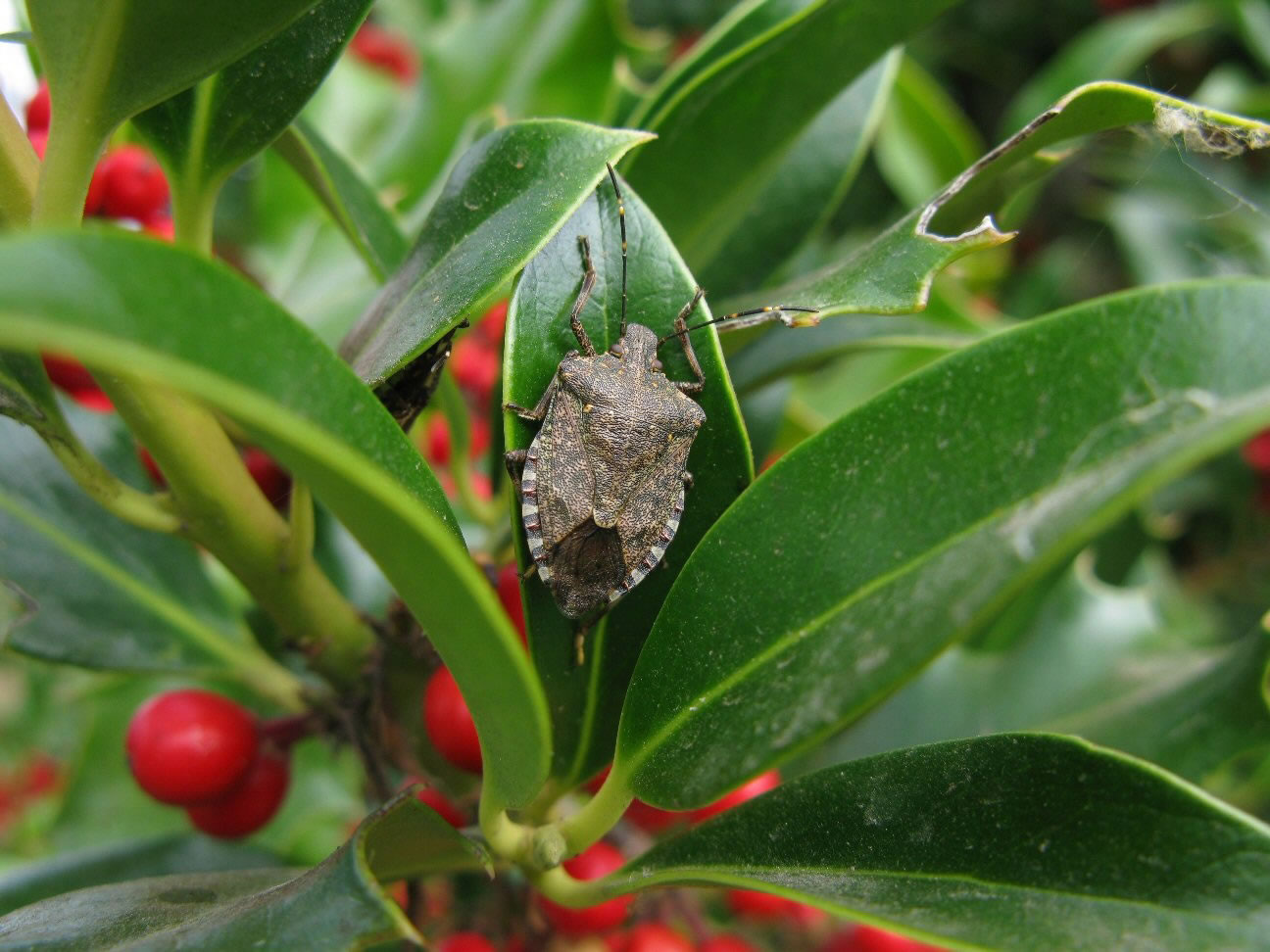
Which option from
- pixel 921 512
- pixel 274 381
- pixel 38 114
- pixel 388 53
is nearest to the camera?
pixel 274 381

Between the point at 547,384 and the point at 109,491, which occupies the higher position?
the point at 109,491

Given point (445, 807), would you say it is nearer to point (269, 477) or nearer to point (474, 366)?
point (269, 477)

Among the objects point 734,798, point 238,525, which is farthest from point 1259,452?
point 238,525

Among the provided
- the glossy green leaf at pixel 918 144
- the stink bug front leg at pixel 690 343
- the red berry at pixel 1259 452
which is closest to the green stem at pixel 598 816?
the stink bug front leg at pixel 690 343

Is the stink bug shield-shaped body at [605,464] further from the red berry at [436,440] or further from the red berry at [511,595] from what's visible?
the red berry at [436,440]

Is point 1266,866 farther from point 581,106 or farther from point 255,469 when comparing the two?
point 581,106

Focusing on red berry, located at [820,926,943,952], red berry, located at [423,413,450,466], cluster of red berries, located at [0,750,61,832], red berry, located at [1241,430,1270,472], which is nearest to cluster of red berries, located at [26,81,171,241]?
red berry, located at [423,413,450,466]

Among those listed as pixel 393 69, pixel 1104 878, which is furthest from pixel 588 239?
pixel 393 69
